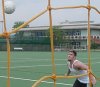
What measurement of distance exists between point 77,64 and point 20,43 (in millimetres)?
30893

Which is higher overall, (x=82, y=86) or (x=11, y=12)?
(x=11, y=12)

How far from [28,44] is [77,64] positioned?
33465mm

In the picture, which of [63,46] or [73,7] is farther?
[63,46]

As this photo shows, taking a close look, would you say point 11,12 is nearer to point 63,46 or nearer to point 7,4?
point 7,4

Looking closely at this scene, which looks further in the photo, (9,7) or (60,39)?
(60,39)

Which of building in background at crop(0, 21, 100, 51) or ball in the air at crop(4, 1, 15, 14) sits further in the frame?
building in background at crop(0, 21, 100, 51)

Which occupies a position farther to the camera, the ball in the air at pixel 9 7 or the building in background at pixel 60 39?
the building in background at pixel 60 39

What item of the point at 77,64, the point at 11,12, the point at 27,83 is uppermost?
the point at 11,12

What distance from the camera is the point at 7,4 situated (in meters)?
5.41

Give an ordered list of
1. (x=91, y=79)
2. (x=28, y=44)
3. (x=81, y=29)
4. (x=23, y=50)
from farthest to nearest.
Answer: (x=23, y=50) → (x=28, y=44) → (x=81, y=29) → (x=91, y=79)

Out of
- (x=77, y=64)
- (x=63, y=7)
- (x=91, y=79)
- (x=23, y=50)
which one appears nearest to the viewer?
(x=63, y=7)

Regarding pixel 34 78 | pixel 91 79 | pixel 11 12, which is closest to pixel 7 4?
pixel 11 12

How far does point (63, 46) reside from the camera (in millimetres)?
42625

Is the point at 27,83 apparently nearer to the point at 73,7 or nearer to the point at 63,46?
the point at 73,7
